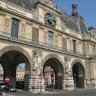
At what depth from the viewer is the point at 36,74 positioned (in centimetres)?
3381

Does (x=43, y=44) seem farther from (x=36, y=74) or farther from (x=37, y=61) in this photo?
(x=36, y=74)

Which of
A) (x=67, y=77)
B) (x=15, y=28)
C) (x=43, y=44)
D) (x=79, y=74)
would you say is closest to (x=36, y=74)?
(x=43, y=44)

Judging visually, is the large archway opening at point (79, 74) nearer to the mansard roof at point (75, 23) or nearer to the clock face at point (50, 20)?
the mansard roof at point (75, 23)

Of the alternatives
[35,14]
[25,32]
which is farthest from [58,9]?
[25,32]

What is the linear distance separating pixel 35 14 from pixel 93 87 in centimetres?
2160

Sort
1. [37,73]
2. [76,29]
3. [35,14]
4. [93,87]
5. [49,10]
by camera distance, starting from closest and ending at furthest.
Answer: [37,73] → [35,14] → [49,10] → [93,87] → [76,29]

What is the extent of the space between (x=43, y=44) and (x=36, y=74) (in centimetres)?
617

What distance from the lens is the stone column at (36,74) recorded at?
33188mm

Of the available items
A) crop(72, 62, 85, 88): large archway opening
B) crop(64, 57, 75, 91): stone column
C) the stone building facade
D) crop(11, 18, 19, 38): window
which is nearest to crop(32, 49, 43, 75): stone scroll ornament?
the stone building facade

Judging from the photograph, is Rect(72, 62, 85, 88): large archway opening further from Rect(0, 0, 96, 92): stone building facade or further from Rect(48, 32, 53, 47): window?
Rect(48, 32, 53, 47): window

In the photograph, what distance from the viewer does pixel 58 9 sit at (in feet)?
142

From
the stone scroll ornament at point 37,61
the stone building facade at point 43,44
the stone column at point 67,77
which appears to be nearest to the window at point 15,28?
the stone building facade at point 43,44

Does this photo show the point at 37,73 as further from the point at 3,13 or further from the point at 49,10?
the point at 49,10

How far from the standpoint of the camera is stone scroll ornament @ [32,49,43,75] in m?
34.1
